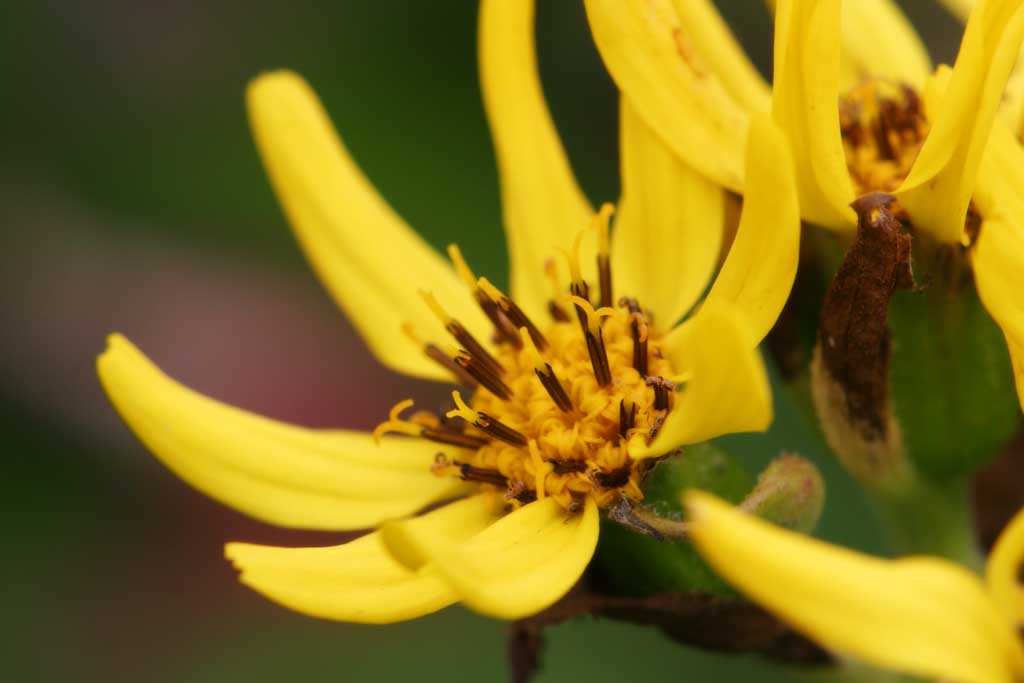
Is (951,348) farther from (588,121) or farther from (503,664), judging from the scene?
(588,121)

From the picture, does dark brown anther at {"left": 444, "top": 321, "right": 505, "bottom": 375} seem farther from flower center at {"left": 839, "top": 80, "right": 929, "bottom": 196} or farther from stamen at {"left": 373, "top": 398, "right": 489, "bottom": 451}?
flower center at {"left": 839, "top": 80, "right": 929, "bottom": 196}

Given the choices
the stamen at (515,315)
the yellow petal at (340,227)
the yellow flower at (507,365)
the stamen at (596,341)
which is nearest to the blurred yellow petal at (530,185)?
the yellow flower at (507,365)

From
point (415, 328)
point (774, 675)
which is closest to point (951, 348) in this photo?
point (415, 328)

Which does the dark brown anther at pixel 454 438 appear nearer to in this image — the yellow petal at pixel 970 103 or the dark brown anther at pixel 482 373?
the dark brown anther at pixel 482 373

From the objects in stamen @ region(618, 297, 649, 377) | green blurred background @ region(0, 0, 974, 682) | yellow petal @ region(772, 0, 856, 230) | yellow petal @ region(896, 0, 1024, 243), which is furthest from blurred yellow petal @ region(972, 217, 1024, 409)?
green blurred background @ region(0, 0, 974, 682)

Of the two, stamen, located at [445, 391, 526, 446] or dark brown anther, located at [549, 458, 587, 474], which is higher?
stamen, located at [445, 391, 526, 446]

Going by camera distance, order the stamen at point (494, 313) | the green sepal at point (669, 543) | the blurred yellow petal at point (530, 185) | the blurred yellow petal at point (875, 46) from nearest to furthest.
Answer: the green sepal at point (669, 543)
the stamen at point (494, 313)
the blurred yellow petal at point (530, 185)
the blurred yellow petal at point (875, 46)
